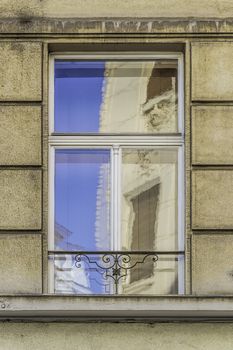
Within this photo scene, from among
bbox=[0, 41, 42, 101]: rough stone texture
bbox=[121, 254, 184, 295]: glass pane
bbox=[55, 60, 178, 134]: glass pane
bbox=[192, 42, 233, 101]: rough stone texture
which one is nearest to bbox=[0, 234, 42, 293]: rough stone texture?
bbox=[121, 254, 184, 295]: glass pane

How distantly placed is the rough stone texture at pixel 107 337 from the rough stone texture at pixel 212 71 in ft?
7.47

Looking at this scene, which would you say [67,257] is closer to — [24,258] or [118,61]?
[24,258]

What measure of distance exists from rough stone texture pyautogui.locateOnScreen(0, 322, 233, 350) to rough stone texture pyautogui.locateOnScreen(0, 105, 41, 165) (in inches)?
64.0

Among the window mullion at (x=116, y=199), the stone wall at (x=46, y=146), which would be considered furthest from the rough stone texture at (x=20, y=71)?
the window mullion at (x=116, y=199)

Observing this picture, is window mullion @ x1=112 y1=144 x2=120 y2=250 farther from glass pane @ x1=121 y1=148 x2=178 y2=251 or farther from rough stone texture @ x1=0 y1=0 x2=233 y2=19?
rough stone texture @ x1=0 y1=0 x2=233 y2=19

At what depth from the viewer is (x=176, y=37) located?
9.91 m

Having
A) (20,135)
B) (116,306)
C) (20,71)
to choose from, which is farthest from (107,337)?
(20,71)

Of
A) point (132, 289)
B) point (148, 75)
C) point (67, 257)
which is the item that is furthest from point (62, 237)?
point (148, 75)

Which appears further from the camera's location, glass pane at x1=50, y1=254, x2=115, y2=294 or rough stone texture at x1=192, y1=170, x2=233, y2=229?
glass pane at x1=50, y1=254, x2=115, y2=294

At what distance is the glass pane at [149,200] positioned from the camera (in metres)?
9.95

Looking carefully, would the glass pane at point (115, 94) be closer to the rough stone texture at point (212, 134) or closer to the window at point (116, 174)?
the window at point (116, 174)

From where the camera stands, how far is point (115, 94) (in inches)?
401

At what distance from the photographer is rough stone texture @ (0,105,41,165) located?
980 cm

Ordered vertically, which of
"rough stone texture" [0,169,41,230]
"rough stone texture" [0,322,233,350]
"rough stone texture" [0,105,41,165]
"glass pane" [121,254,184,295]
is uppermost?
"rough stone texture" [0,105,41,165]
